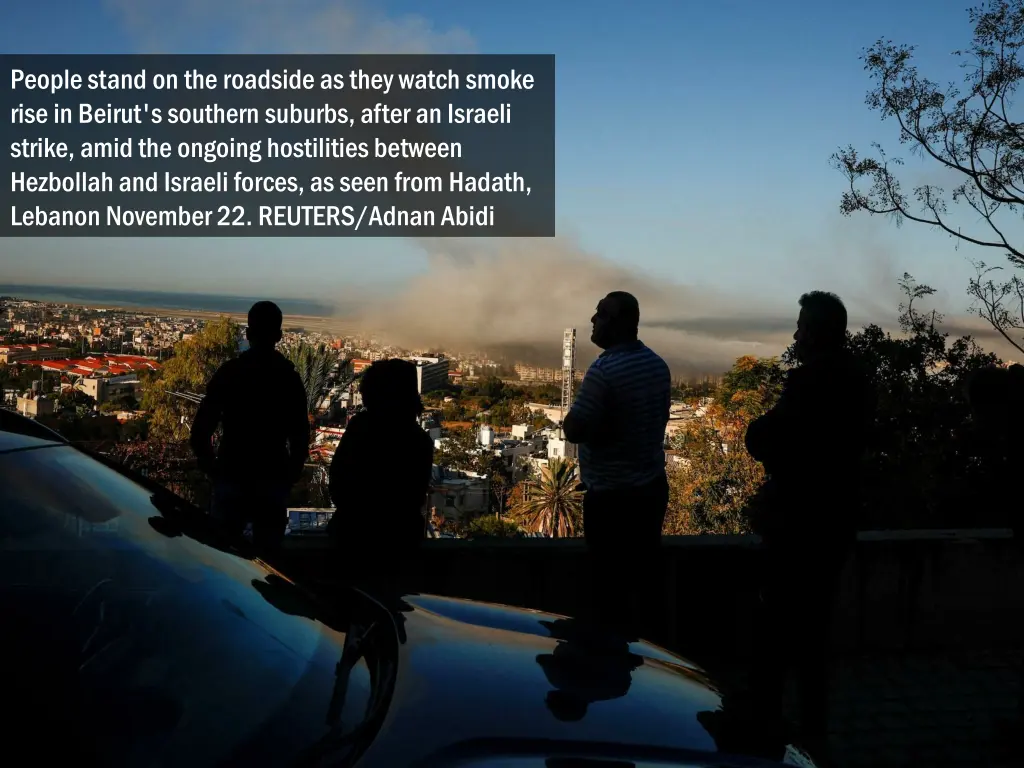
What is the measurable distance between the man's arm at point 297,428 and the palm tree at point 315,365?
10.1m

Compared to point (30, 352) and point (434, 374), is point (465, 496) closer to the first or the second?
point (30, 352)

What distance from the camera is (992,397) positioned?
368 centimetres

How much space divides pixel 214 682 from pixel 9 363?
808cm

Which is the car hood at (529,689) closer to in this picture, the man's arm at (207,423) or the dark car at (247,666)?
the dark car at (247,666)

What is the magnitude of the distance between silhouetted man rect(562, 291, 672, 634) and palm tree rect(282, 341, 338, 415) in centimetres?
1095

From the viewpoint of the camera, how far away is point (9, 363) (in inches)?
347

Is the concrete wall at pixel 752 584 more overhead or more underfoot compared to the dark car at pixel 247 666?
more underfoot

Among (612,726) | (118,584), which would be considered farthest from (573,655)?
(118,584)

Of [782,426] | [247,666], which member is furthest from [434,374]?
[247,666]

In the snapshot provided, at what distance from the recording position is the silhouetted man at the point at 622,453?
14.1 feet

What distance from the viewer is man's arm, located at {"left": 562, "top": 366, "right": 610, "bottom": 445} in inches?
166

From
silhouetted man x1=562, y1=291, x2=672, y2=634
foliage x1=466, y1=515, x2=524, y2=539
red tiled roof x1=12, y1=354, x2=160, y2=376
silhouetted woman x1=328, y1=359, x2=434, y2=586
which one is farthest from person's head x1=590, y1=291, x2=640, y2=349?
foliage x1=466, y1=515, x2=524, y2=539

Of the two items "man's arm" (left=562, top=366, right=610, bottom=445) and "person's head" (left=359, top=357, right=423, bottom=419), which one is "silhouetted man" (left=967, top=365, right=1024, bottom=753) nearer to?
"man's arm" (left=562, top=366, right=610, bottom=445)

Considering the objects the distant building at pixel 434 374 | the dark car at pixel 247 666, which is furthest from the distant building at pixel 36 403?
the dark car at pixel 247 666
